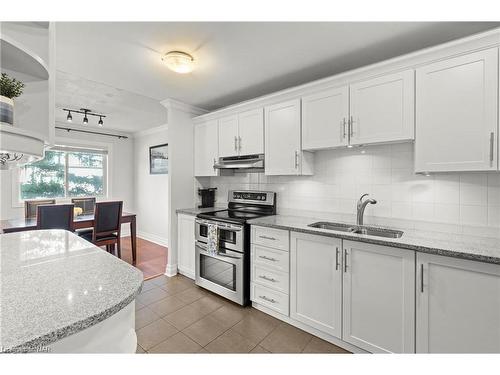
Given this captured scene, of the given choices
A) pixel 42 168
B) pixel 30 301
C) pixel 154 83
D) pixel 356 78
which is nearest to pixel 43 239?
pixel 30 301

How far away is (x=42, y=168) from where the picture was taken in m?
4.38

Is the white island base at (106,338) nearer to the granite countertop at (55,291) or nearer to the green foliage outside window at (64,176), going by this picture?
the granite countertop at (55,291)

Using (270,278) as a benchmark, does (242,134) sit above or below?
above

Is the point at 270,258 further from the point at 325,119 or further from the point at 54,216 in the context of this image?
the point at 54,216

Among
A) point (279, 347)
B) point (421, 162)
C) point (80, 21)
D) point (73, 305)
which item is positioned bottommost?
point (279, 347)

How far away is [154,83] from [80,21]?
1.05 metres

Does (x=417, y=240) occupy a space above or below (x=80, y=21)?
below

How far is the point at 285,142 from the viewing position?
250 centimetres

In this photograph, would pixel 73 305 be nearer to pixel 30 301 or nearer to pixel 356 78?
pixel 30 301

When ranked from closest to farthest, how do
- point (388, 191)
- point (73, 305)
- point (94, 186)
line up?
1. point (73, 305)
2. point (388, 191)
3. point (94, 186)

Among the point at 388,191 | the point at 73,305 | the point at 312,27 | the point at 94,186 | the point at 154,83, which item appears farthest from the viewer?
the point at 94,186

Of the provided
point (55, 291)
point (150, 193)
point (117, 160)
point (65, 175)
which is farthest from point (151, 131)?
point (55, 291)

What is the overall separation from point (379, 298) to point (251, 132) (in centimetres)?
205

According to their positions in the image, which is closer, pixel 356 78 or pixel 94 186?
pixel 356 78
